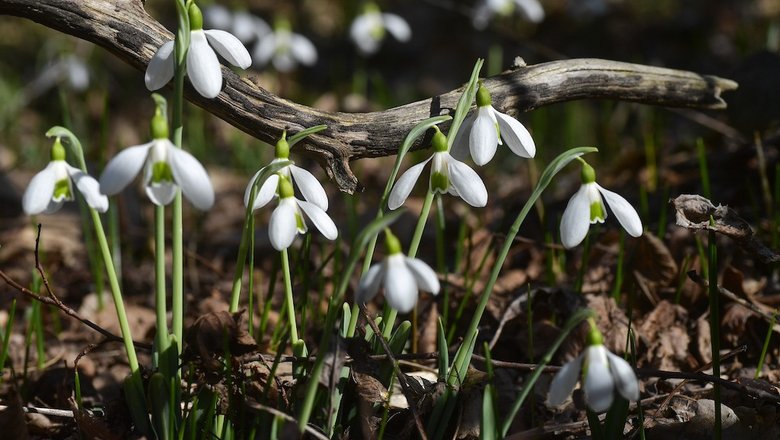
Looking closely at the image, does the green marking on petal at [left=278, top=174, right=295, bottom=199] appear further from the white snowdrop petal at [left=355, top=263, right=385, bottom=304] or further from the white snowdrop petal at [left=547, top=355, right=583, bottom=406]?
the white snowdrop petal at [left=547, top=355, right=583, bottom=406]

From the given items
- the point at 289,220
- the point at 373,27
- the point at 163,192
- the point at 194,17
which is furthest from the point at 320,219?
the point at 373,27

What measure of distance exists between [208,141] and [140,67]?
269 cm

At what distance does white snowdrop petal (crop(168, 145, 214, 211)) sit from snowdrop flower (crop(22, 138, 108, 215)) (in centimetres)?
13

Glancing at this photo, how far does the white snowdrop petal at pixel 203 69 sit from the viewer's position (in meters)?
1.25

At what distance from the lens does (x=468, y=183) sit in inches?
51.6

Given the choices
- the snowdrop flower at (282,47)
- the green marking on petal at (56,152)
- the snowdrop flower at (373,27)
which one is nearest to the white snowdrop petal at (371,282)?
the green marking on petal at (56,152)

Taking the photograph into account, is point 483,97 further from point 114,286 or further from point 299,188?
point 114,286

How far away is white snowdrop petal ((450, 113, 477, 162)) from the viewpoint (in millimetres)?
1474

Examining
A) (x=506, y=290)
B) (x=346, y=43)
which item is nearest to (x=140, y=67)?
(x=506, y=290)

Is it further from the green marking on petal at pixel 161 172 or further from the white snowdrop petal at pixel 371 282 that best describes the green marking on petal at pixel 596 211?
the green marking on petal at pixel 161 172

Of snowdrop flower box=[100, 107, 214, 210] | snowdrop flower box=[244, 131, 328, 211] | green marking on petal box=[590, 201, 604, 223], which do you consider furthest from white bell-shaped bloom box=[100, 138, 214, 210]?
green marking on petal box=[590, 201, 604, 223]

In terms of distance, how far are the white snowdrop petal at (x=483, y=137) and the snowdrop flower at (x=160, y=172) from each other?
505 millimetres

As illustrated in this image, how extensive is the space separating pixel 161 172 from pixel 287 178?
11.2 inches

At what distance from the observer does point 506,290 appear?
2.36 meters
